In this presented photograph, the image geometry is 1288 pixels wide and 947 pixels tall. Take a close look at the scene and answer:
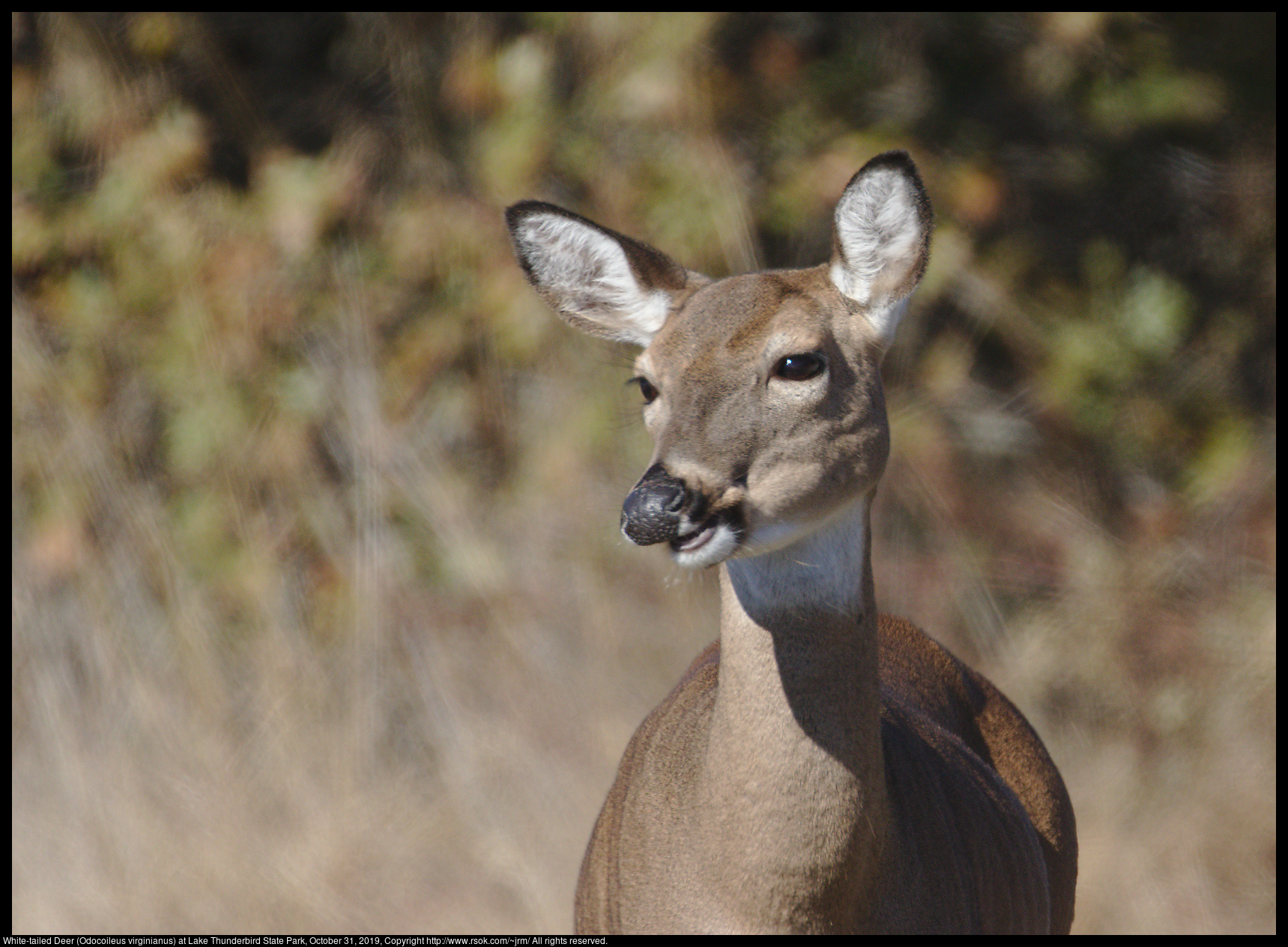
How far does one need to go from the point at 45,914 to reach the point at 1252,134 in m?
5.38

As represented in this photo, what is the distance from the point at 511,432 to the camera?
202 inches

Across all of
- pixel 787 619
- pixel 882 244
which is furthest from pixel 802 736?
pixel 882 244

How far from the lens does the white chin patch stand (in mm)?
2055

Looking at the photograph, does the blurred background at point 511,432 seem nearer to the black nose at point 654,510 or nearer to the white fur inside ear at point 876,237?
the white fur inside ear at point 876,237

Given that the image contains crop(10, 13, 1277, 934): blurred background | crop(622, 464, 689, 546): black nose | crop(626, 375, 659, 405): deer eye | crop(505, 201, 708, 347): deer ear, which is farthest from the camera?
crop(10, 13, 1277, 934): blurred background

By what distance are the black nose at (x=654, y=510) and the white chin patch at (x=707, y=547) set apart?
0.13 feet

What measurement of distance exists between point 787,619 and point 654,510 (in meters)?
0.43

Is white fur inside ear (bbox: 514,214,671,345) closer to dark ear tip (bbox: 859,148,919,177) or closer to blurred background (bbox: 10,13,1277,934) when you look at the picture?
Result: dark ear tip (bbox: 859,148,919,177)

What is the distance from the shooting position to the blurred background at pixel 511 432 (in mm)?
4484

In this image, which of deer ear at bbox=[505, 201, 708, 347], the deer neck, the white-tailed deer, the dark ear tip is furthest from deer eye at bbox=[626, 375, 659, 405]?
the dark ear tip

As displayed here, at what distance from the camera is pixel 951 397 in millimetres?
5410

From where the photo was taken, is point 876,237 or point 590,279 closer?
point 876,237

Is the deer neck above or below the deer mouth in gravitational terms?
below

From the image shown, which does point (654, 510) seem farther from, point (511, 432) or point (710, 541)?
point (511, 432)
